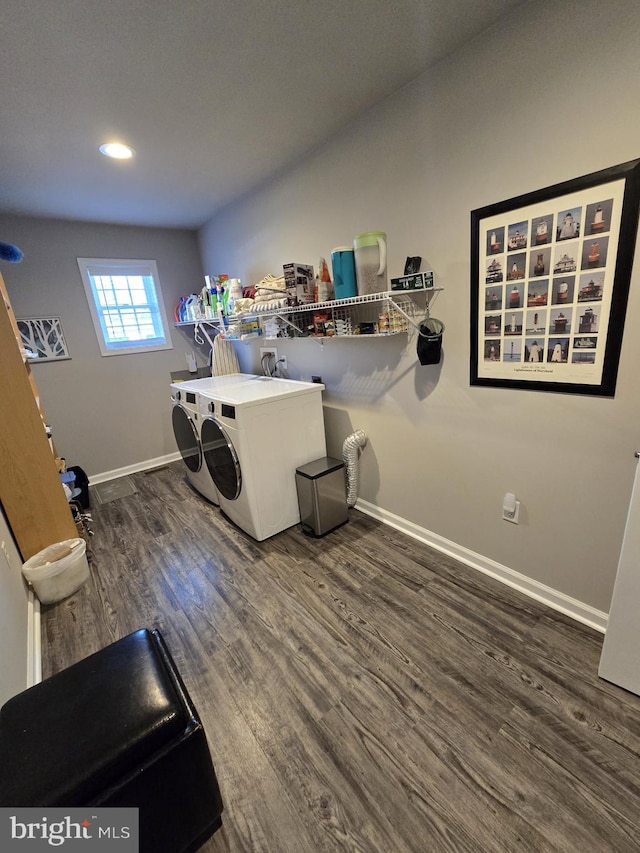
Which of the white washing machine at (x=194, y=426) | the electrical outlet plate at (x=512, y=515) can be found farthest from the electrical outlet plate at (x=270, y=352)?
the electrical outlet plate at (x=512, y=515)

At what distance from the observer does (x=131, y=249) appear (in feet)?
11.4

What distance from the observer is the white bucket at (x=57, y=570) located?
192cm

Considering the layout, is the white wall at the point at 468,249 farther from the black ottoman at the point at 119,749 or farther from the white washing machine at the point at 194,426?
the black ottoman at the point at 119,749

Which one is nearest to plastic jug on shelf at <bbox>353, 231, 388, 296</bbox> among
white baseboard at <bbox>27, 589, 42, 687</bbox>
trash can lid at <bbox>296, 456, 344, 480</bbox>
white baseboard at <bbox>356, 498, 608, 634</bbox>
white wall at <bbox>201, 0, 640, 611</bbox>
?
white wall at <bbox>201, 0, 640, 611</bbox>

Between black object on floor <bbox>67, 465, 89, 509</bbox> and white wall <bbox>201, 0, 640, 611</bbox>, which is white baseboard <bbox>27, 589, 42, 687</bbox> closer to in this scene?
black object on floor <bbox>67, 465, 89, 509</bbox>

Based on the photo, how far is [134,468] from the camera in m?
3.79

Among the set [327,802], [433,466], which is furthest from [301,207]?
[327,802]

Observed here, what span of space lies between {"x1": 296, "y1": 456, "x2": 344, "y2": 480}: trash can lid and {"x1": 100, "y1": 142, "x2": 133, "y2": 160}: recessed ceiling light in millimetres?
2146

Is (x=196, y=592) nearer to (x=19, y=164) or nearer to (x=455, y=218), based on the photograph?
(x=455, y=218)

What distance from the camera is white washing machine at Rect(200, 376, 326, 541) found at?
2189 millimetres

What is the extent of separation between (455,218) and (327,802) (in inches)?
90.4

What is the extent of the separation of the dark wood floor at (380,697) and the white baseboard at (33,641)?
0.04m

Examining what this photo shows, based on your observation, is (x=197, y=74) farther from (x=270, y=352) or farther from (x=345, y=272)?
(x=270, y=352)

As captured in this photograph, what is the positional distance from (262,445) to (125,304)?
8.37 feet
